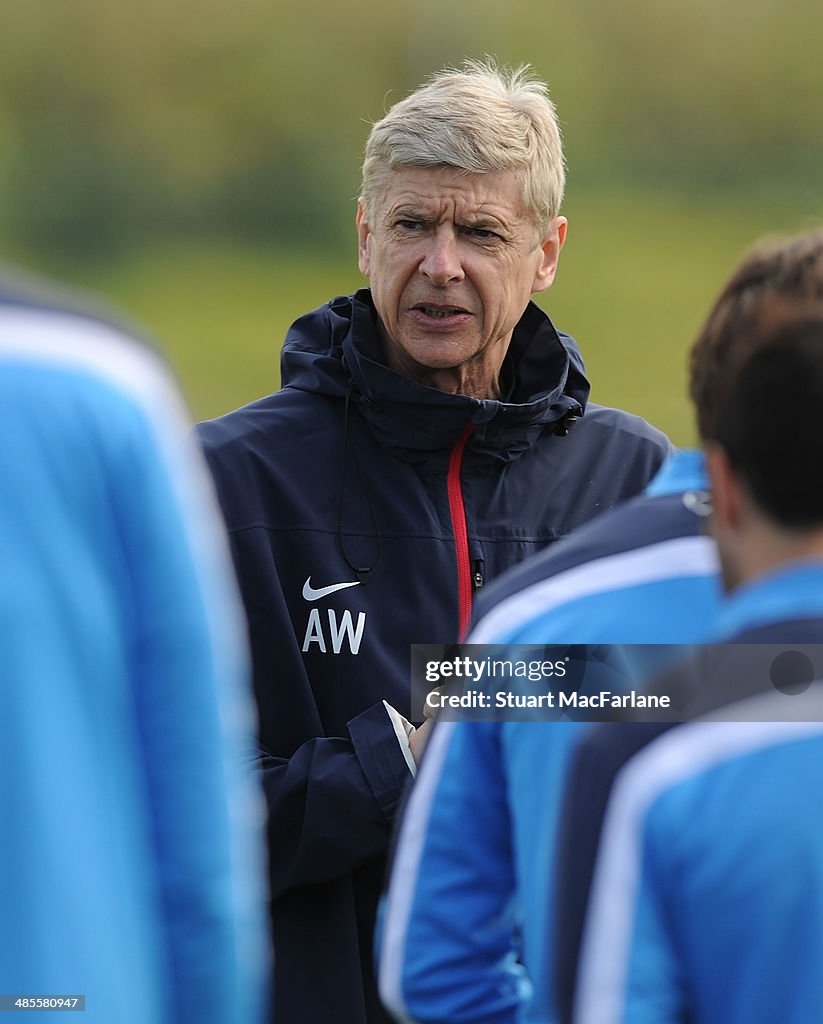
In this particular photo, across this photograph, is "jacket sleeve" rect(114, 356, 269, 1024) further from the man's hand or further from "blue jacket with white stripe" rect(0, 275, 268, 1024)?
the man's hand

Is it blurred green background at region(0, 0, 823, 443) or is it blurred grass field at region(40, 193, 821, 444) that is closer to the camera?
blurred grass field at region(40, 193, 821, 444)

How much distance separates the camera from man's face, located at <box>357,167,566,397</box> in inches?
83.6

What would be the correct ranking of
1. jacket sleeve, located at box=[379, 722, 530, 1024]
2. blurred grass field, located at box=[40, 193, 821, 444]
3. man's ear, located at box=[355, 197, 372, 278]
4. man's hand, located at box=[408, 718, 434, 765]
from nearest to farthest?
1. jacket sleeve, located at box=[379, 722, 530, 1024]
2. man's hand, located at box=[408, 718, 434, 765]
3. man's ear, located at box=[355, 197, 372, 278]
4. blurred grass field, located at box=[40, 193, 821, 444]

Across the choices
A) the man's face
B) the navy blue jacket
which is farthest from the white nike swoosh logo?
the man's face

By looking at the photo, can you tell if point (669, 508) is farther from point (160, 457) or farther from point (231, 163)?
point (231, 163)

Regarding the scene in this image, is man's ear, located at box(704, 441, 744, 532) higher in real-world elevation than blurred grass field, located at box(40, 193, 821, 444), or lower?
lower

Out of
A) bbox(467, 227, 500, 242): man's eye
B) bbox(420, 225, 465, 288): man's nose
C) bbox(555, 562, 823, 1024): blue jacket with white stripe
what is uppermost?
bbox(467, 227, 500, 242): man's eye

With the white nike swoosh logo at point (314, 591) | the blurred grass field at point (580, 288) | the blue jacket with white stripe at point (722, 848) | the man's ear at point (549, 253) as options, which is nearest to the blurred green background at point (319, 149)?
the blurred grass field at point (580, 288)

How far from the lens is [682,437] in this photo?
1012 cm

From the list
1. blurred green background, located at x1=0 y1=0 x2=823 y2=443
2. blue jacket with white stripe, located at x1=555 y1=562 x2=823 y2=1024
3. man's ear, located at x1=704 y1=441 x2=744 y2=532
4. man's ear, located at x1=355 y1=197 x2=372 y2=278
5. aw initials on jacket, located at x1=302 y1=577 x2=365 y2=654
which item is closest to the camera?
blue jacket with white stripe, located at x1=555 y1=562 x2=823 y2=1024

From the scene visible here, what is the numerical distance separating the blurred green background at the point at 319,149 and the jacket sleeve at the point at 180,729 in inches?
475

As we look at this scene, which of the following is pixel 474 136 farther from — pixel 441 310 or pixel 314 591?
pixel 314 591

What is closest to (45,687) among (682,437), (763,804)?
(763,804)

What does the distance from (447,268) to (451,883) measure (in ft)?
3.70
